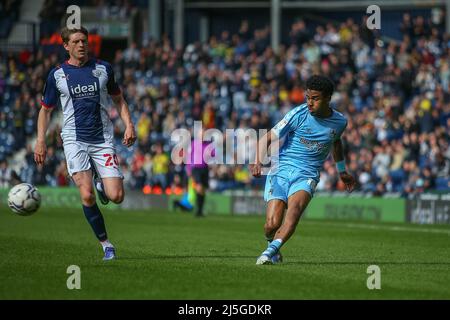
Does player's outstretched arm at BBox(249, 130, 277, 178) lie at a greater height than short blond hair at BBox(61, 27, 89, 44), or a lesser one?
lesser

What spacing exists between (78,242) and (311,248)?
3.64 m

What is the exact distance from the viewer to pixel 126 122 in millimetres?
12367

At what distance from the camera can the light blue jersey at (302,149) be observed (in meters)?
12.2

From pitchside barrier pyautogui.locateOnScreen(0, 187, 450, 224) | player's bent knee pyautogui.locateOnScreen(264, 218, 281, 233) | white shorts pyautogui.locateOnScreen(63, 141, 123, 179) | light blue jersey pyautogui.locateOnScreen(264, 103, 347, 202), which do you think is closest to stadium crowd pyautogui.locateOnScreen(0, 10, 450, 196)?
pitchside barrier pyautogui.locateOnScreen(0, 187, 450, 224)

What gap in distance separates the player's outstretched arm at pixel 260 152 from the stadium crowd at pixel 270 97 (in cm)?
1508

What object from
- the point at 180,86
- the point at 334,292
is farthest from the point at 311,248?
the point at 180,86

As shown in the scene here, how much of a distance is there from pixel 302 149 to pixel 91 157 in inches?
102

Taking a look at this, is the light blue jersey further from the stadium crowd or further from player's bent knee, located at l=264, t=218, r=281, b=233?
the stadium crowd

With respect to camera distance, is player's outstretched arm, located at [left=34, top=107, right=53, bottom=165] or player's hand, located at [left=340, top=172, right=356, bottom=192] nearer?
player's outstretched arm, located at [left=34, top=107, right=53, bottom=165]

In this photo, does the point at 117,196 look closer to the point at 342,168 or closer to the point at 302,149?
the point at 302,149

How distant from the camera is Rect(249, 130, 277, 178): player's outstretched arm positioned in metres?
11.5

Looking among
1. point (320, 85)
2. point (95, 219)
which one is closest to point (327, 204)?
point (95, 219)

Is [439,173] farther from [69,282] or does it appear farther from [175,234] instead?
[69,282]

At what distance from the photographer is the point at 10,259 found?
12656mm
